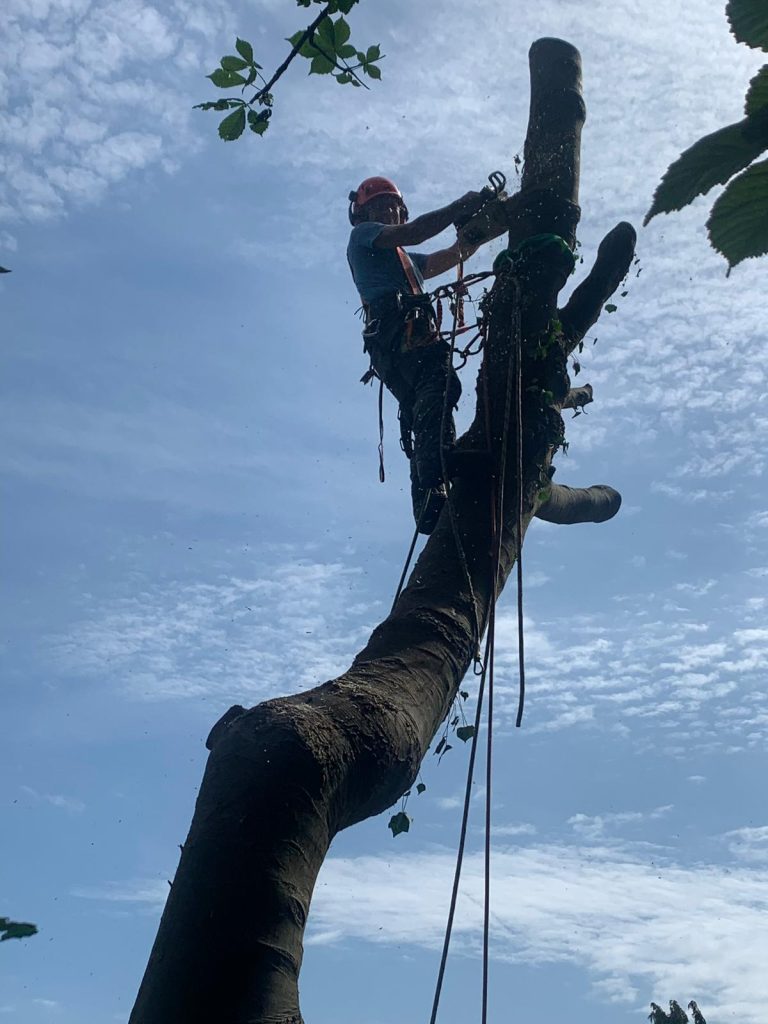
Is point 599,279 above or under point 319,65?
above

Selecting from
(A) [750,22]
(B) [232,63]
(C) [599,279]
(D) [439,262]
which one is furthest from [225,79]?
(D) [439,262]

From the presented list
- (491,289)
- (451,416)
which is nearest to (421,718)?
(491,289)

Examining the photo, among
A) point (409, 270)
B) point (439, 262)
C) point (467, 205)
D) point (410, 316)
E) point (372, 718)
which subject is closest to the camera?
point (372, 718)

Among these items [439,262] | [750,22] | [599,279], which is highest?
[439,262]

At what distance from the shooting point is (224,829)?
188cm

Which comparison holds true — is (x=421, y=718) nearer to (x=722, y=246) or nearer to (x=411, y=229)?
(x=722, y=246)

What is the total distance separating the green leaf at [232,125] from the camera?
9.39 feet

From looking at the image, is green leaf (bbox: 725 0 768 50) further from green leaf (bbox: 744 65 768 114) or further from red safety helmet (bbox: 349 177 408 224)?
Result: red safety helmet (bbox: 349 177 408 224)

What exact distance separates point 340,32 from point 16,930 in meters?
2.20

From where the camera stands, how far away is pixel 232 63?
277 centimetres

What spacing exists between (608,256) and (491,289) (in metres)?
0.42

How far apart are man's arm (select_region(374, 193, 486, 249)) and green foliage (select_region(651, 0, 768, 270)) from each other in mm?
3211

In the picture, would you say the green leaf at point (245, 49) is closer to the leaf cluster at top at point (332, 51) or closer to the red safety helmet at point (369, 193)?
the leaf cluster at top at point (332, 51)

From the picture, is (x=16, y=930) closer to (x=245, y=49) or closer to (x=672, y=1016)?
(x=245, y=49)
